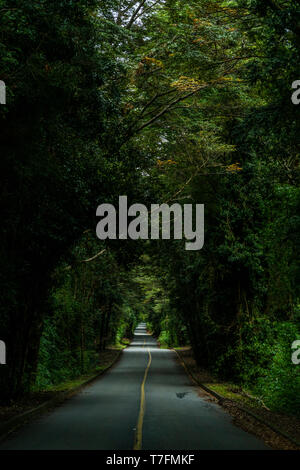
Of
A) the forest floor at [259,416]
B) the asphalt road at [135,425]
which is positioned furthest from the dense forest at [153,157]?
the asphalt road at [135,425]

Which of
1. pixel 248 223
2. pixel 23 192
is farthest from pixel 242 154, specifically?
pixel 23 192

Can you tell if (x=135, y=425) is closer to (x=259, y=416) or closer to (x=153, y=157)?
(x=259, y=416)

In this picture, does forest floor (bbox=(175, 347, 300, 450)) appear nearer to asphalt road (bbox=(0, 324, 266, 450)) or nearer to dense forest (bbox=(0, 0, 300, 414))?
asphalt road (bbox=(0, 324, 266, 450))

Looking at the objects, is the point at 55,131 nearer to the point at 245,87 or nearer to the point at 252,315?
the point at 245,87

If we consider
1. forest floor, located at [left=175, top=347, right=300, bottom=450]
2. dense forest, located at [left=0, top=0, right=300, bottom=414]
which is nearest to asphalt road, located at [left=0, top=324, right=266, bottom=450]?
forest floor, located at [left=175, top=347, right=300, bottom=450]

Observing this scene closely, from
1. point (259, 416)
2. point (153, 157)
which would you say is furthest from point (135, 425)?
point (153, 157)

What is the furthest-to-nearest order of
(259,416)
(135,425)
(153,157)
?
(153,157) < (259,416) < (135,425)

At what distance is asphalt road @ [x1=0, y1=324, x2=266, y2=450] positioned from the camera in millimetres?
9508

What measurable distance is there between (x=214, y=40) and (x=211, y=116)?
4788 mm

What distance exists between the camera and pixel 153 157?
1920 cm

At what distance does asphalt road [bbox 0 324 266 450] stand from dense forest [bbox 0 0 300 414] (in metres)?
2.32

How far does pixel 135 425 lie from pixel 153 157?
1038 cm

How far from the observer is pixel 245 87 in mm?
18438

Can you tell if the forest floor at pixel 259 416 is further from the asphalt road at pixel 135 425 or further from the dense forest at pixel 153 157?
the dense forest at pixel 153 157
